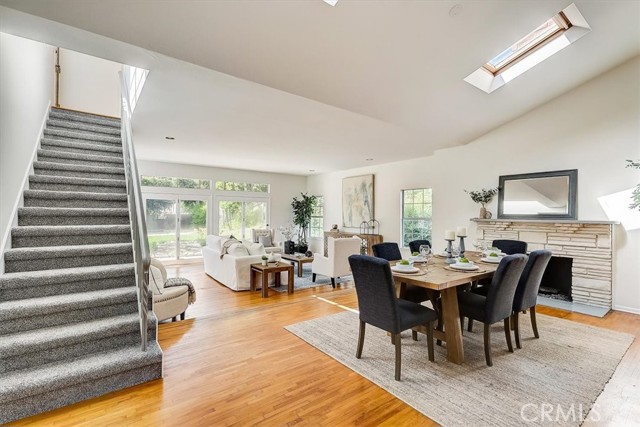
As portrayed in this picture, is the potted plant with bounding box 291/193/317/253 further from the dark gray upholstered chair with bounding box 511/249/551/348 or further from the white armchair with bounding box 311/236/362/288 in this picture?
the dark gray upholstered chair with bounding box 511/249/551/348

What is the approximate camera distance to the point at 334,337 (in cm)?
319

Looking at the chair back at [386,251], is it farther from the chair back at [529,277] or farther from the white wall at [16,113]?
the white wall at [16,113]

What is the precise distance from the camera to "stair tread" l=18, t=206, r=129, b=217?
2998 millimetres

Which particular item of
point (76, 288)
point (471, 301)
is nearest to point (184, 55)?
point (76, 288)

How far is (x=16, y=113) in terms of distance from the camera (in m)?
2.98

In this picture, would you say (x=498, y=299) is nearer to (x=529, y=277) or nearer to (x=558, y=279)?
(x=529, y=277)

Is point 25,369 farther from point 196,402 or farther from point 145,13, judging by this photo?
point 145,13

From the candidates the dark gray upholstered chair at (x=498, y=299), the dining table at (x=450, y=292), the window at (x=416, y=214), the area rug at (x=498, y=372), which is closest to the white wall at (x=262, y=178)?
the window at (x=416, y=214)

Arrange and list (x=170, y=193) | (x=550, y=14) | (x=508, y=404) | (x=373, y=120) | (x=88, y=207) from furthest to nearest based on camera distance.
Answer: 1. (x=170, y=193)
2. (x=373, y=120)
3. (x=88, y=207)
4. (x=550, y=14)
5. (x=508, y=404)

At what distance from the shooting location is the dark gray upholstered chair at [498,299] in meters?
2.46

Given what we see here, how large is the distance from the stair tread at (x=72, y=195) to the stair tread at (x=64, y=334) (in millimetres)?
1648

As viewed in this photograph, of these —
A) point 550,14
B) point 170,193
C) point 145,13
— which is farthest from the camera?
point 170,193

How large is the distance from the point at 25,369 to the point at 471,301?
3586 mm

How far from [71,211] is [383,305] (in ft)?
11.3
